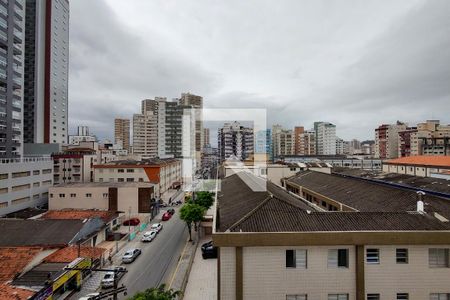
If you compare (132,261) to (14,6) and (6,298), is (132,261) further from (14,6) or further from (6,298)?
(14,6)

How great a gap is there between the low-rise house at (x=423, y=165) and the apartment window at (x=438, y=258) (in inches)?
1318

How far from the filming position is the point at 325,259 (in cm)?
1105

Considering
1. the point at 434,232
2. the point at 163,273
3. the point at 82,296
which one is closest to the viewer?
the point at 434,232

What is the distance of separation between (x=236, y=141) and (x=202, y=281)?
38307 mm

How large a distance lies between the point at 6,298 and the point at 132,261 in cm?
898

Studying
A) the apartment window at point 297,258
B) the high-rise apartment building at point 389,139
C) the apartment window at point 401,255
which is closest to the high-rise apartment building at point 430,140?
the high-rise apartment building at point 389,139

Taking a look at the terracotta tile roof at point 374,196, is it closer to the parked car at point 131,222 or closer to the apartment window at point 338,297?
the apartment window at point 338,297

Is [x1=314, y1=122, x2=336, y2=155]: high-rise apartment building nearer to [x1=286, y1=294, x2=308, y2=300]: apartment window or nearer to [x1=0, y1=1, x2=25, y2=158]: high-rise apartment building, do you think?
[x1=0, y1=1, x2=25, y2=158]: high-rise apartment building

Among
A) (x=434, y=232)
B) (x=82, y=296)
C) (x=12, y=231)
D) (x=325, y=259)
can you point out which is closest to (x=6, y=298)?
(x=82, y=296)

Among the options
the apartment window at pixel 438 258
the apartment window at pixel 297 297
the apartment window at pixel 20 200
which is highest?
the apartment window at pixel 438 258

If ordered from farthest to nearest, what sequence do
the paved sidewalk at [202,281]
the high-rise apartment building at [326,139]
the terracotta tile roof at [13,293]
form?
1. the high-rise apartment building at [326,139]
2. the paved sidewalk at [202,281]
3. the terracotta tile roof at [13,293]

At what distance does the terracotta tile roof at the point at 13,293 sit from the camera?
11.8 metres

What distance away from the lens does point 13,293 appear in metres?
12.0

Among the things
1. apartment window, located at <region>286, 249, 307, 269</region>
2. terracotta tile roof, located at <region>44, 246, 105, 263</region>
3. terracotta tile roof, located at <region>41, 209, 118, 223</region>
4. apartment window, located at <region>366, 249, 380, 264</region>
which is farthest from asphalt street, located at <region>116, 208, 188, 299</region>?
apartment window, located at <region>366, 249, 380, 264</region>
